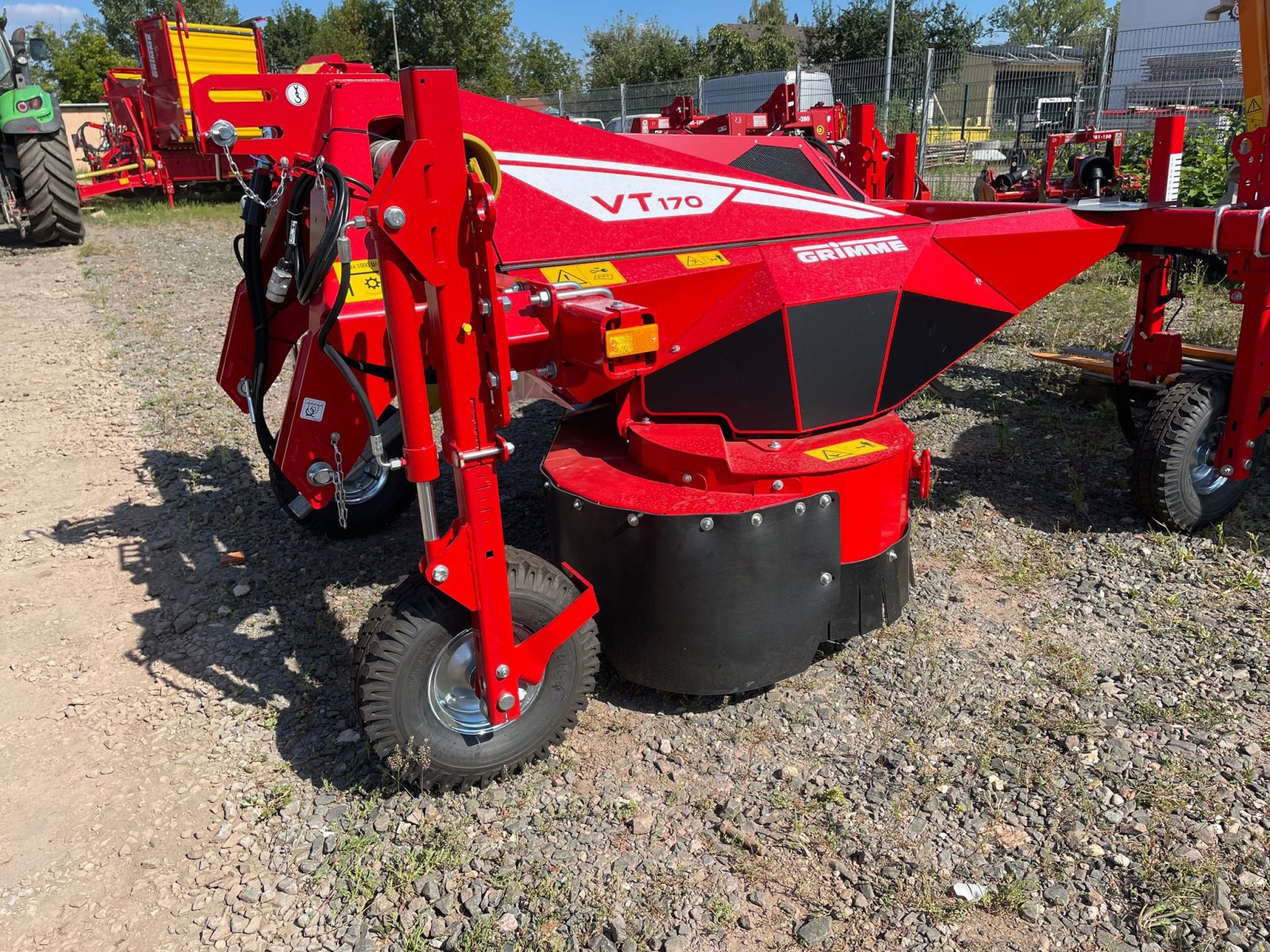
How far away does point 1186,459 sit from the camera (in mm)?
3947

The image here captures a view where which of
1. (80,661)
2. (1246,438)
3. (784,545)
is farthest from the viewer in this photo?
(1246,438)

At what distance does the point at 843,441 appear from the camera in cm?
312

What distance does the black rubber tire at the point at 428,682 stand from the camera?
247 centimetres

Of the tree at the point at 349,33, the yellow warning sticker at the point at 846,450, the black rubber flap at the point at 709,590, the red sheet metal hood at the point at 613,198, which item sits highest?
the tree at the point at 349,33

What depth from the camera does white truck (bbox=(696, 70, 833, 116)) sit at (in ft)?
53.2

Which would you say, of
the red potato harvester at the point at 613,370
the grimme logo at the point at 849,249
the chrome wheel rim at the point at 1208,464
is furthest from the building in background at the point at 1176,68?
the grimme logo at the point at 849,249

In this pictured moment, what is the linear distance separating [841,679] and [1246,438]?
7.20 ft

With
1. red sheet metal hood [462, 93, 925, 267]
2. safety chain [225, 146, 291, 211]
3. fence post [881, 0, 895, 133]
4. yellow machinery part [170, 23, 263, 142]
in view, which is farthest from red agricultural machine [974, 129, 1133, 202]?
yellow machinery part [170, 23, 263, 142]

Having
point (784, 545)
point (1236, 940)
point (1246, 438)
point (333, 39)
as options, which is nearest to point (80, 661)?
point (784, 545)

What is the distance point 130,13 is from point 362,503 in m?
55.4

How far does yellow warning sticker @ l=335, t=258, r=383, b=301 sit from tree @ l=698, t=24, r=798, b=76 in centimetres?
3484

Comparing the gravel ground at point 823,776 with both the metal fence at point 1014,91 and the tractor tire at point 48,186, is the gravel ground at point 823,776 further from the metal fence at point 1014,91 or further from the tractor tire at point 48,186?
the metal fence at point 1014,91

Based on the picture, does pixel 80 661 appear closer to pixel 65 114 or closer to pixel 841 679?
pixel 841 679

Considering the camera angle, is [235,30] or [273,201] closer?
[273,201]
